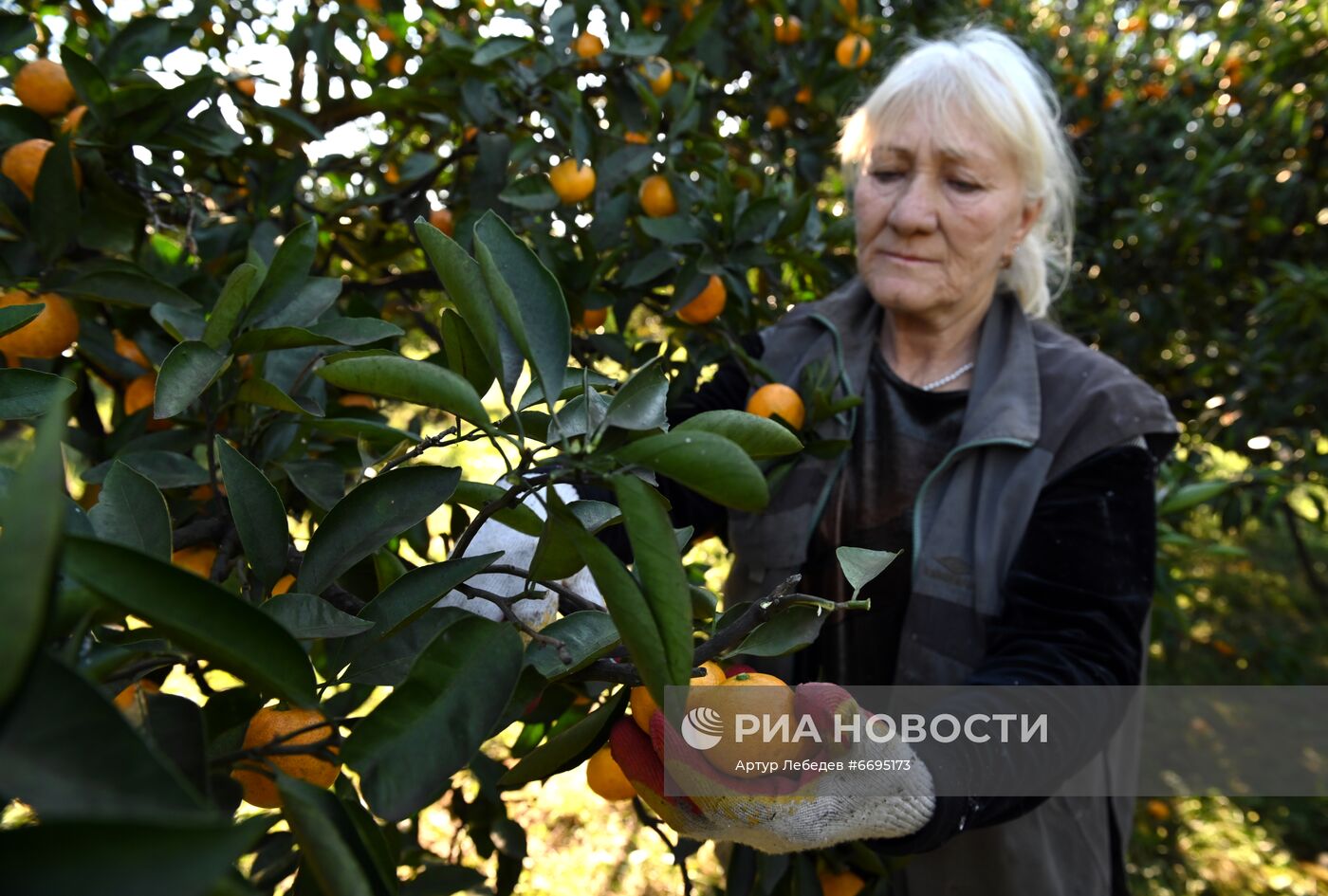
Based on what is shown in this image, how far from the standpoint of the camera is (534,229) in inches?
46.8

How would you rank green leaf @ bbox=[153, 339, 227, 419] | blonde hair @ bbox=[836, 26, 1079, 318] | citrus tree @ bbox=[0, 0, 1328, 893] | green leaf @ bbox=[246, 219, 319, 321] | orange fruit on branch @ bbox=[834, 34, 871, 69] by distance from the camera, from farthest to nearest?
orange fruit on branch @ bbox=[834, 34, 871, 69] → blonde hair @ bbox=[836, 26, 1079, 318] → green leaf @ bbox=[246, 219, 319, 321] → green leaf @ bbox=[153, 339, 227, 419] → citrus tree @ bbox=[0, 0, 1328, 893]

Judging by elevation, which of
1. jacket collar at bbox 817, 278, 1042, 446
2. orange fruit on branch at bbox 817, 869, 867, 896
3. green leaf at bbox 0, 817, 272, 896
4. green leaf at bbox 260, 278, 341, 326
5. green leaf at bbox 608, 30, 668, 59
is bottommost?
→ orange fruit on branch at bbox 817, 869, 867, 896

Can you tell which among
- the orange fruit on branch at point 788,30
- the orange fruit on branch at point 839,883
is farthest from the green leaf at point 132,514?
the orange fruit on branch at point 788,30

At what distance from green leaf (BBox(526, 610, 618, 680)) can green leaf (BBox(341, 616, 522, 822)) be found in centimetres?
5

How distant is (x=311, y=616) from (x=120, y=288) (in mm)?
500

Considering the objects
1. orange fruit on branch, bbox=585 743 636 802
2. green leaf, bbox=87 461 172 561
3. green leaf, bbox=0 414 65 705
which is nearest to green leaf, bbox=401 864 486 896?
orange fruit on branch, bbox=585 743 636 802

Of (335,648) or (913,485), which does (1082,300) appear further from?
(335,648)

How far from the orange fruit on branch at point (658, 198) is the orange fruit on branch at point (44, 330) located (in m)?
0.70

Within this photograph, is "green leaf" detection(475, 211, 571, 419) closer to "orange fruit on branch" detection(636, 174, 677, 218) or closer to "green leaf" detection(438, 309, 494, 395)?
"green leaf" detection(438, 309, 494, 395)

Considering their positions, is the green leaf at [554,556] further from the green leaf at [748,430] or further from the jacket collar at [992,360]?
the jacket collar at [992,360]

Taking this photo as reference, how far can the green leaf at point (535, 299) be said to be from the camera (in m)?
0.55

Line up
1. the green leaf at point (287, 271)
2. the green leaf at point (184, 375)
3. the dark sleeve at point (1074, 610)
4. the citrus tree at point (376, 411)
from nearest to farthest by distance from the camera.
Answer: the citrus tree at point (376, 411) < the green leaf at point (184, 375) < the green leaf at point (287, 271) < the dark sleeve at point (1074, 610)

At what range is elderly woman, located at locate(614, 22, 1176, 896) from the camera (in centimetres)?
112

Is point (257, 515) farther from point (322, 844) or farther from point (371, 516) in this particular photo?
point (322, 844)
